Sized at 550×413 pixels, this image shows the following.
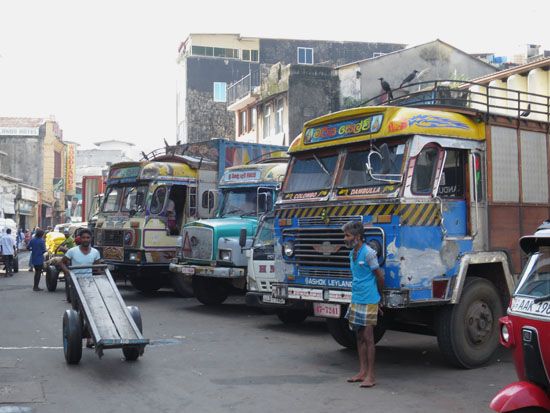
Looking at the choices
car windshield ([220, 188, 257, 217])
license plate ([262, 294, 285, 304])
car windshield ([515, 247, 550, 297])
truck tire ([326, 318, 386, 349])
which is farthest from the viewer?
car windshield ([220, 188, 257, 217])

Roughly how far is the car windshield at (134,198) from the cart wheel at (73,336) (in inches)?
319

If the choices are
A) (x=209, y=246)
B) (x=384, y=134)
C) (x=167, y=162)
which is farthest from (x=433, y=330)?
(x=167, y=162)

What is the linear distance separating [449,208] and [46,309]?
9341 mm

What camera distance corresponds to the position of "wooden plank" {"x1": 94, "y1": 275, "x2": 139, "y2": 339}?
26.0ft

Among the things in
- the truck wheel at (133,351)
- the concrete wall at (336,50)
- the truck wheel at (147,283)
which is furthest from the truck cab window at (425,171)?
the concrete wall at (336,50)

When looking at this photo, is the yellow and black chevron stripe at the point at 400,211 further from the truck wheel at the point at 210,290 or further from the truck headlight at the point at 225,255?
the truck wheel at the point at 210,290

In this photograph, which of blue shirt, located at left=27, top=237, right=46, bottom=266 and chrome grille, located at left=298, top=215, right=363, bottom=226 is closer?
chrome grille, located at left=298, top=215, right=363, bottom=226

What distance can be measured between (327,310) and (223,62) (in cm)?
4489

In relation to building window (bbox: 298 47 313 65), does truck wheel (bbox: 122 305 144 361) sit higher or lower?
lower

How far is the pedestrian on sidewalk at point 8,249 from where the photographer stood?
75.2 ft

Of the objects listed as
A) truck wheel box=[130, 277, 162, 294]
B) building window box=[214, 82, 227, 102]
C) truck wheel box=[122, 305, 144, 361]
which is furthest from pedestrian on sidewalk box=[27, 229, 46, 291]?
building window box=[214, 82, 227, 102]

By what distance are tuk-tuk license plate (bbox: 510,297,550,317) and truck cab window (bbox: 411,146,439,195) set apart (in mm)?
2945

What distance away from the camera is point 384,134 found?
805cm

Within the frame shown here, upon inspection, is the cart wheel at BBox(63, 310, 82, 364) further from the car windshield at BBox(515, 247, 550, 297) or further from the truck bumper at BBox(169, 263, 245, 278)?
the car windshield at BBox(515, 247, 550, 297)
